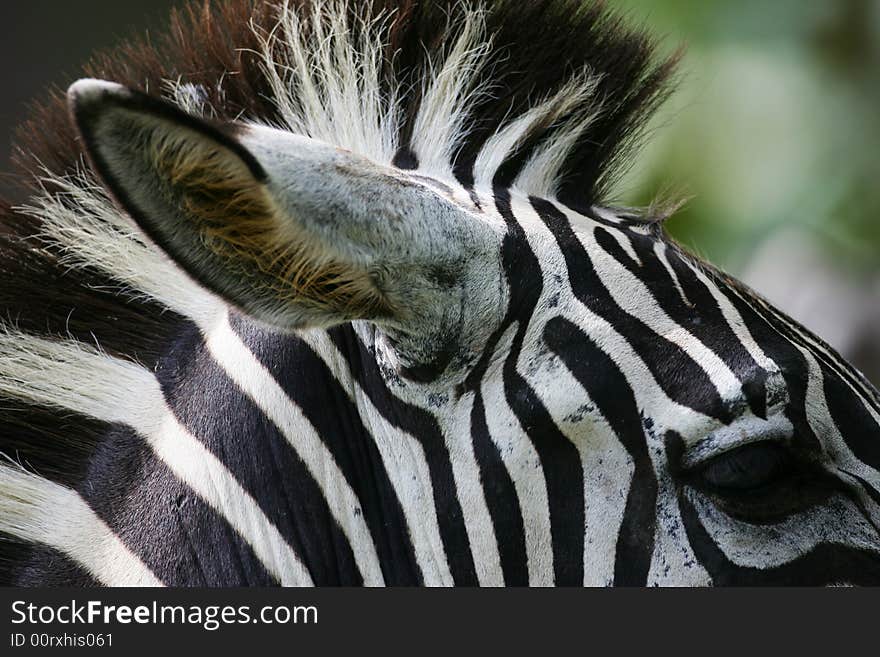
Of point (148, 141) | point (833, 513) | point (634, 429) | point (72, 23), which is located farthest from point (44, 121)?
point (72, 23)

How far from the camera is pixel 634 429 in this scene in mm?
2100

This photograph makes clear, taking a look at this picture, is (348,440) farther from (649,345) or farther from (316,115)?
(316,115)

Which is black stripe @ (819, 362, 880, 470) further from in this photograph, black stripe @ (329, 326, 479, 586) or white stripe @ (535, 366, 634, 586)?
black stripe @ (329, 326, 479, 586)

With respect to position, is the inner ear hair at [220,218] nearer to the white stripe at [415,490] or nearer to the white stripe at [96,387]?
the white stripe at [415,490]

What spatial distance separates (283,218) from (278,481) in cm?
66

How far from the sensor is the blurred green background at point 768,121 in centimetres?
910

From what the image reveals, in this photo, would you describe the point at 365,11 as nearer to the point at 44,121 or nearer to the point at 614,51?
the point at 614,51

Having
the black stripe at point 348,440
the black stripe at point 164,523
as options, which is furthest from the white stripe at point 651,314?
the black stripe at point 164,523

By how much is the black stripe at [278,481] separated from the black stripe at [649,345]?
0.74 meters

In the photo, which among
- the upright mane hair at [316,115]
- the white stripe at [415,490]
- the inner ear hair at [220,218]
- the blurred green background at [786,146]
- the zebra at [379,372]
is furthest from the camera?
the blurred green background at [786,146]

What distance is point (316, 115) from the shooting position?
253 centimetres

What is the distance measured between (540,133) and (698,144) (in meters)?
7.29

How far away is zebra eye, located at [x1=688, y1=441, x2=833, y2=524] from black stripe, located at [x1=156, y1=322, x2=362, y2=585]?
2.59ft

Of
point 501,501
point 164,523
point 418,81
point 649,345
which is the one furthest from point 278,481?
point 418,81
